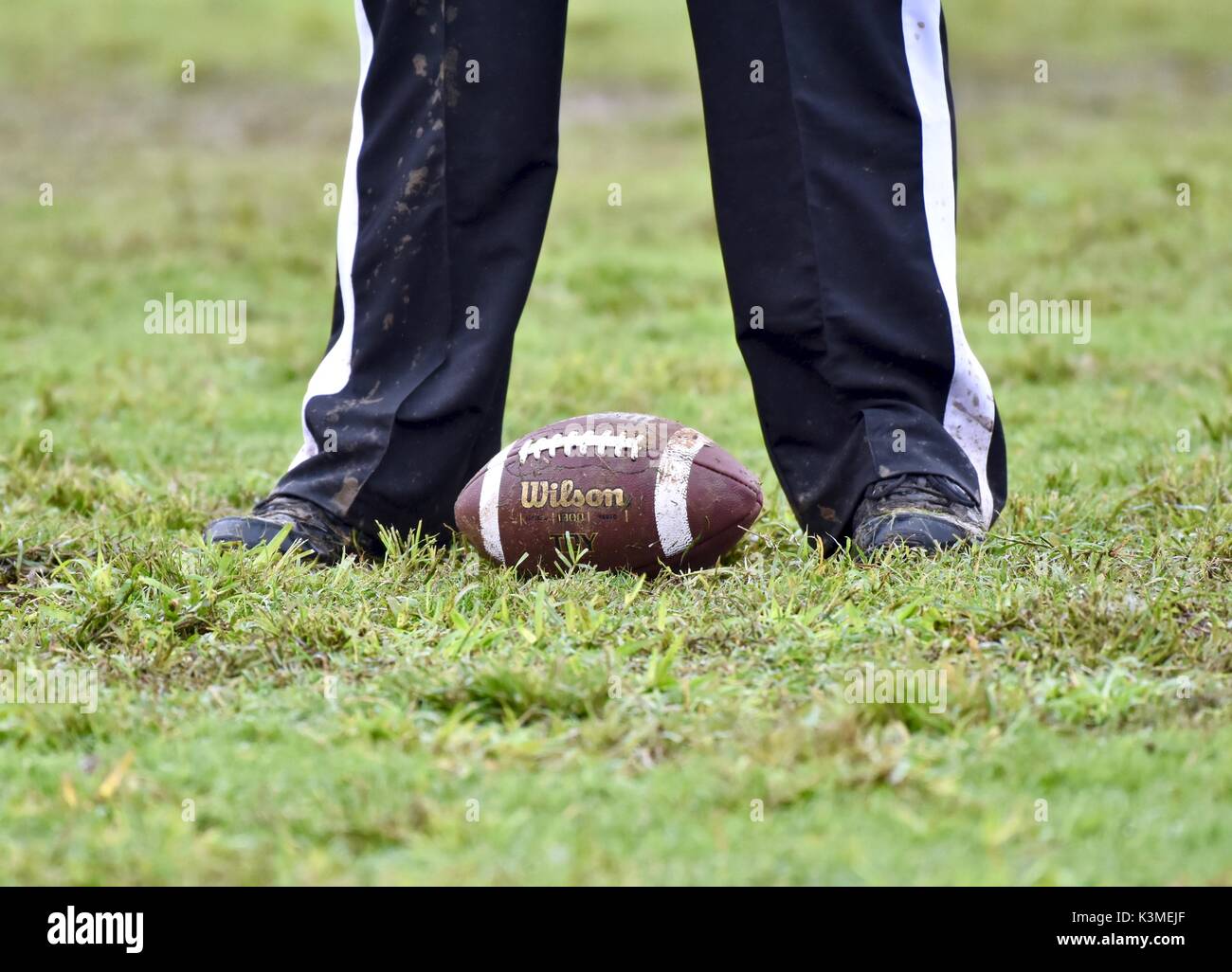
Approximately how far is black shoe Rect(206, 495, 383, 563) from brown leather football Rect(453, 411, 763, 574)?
0.28 m

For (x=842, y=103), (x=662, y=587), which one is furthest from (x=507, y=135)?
→ (x=662, y=587)

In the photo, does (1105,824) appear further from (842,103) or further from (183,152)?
(183,152)

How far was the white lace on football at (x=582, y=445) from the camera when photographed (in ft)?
10.3

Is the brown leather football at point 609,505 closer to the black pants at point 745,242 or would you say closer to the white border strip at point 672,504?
the white border strip at point 672,504

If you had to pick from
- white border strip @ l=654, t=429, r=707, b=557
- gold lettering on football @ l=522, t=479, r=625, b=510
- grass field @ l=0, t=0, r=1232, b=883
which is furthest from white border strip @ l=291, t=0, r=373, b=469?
white border strip @ l=654, t=429, r=707, b=557

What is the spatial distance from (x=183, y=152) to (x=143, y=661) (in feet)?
36.8

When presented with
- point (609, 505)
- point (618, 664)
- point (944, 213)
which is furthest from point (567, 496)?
point (944, 213)

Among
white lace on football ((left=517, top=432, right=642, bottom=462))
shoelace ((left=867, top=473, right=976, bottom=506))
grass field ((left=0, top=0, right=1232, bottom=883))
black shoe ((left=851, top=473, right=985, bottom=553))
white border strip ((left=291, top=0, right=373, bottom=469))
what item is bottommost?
grass field ((left=0, top=0, right=1232, bottom=883))

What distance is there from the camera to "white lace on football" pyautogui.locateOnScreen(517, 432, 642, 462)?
3129 mm

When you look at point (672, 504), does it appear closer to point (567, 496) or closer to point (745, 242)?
point (567, 496)

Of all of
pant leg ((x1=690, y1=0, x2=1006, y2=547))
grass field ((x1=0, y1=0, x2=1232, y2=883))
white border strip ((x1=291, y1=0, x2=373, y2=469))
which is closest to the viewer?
grass field ((x1=0, y1=0, x2=1232, y2=883))

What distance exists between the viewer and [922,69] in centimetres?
322

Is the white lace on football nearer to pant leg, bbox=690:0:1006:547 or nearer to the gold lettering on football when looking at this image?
the gold lettering on football

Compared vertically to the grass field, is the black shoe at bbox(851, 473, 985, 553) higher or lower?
higher
